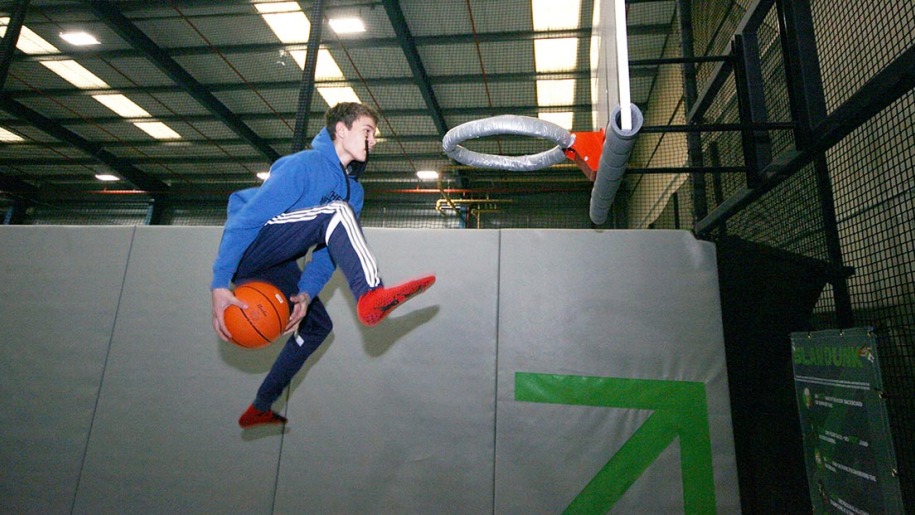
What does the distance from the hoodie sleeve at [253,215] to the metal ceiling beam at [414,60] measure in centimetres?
515

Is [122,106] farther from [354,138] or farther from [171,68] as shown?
[354,138]

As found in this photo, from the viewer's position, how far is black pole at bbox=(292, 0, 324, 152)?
109 inches

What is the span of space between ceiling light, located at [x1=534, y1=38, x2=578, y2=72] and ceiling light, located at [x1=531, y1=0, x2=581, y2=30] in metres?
0.24

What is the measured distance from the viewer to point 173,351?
292 cm

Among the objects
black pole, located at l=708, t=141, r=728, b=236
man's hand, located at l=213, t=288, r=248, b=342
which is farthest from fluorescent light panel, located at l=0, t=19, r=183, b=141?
man's hand, located at l=213, t=288, r=248, b=342

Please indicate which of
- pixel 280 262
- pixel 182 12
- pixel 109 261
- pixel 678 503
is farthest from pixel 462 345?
pixel 182 12

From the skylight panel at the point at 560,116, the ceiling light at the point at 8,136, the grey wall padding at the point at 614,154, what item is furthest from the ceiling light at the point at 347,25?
the ceiling light at the point at 8,136

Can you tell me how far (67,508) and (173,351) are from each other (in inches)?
44.9

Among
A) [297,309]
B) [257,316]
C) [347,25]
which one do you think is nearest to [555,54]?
[347,25]

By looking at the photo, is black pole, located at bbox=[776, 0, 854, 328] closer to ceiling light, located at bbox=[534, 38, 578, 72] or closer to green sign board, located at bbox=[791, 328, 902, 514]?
green sign board, located at bbox=[791, 328, 902, 514]

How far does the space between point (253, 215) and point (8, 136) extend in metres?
12.8

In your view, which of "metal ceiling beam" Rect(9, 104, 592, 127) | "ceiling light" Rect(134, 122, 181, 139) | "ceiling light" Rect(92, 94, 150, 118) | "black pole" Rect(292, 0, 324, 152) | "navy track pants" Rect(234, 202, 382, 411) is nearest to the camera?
"navy track pants" Rect(234, 202, 382, 411)

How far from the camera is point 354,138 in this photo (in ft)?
6.22

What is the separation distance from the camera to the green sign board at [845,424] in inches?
67.4
